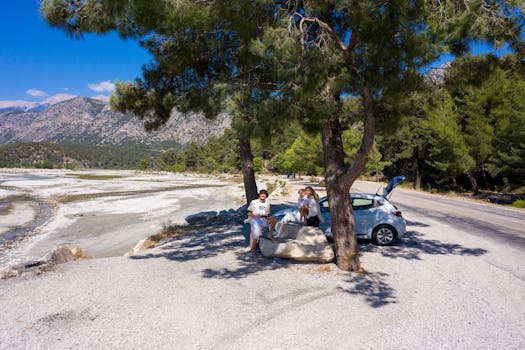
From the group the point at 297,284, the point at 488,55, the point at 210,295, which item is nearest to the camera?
the point at 210,295

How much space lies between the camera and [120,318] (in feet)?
13.8

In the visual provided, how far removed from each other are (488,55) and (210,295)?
6741 millimetres

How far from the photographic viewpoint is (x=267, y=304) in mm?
4699

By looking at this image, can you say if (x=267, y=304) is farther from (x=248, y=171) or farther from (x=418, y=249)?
(x=248, y=171)

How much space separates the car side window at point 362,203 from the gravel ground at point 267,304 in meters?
1.49

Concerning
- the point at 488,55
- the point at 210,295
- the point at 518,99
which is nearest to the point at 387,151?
the point at 518,99

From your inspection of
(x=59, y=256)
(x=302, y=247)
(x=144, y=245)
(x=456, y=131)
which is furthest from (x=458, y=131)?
(x=59, y=256)

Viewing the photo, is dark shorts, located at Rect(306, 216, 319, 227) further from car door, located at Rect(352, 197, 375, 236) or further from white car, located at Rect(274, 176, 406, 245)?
car door, located at Rect(352, 197, 375, 236)

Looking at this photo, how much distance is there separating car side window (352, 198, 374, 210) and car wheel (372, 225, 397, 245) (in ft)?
2.04

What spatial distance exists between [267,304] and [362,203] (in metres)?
4.89

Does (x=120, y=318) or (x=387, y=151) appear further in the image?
(x=387, y=151)

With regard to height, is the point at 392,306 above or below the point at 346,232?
below

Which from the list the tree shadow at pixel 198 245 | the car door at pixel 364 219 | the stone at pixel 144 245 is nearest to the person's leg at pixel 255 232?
the tree shadow at pixel 198 245

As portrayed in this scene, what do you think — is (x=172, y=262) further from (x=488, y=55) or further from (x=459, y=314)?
(x=488, y=55)
